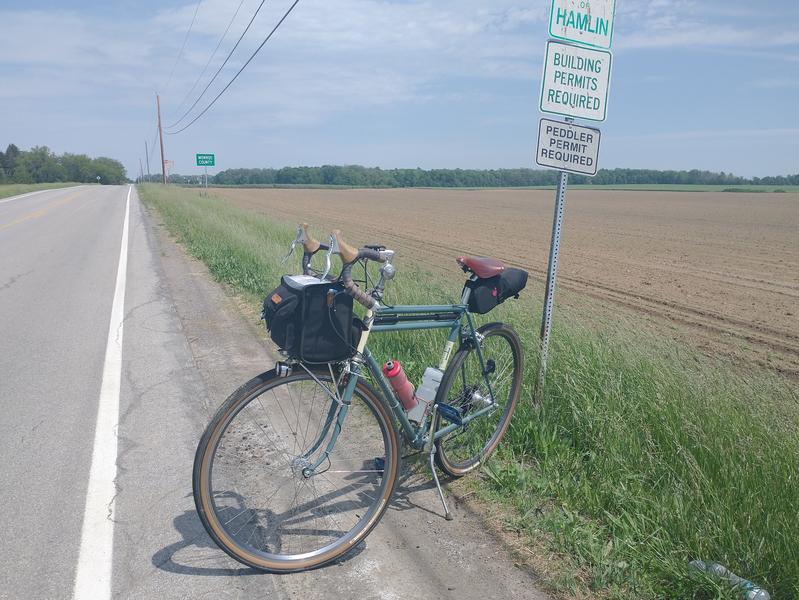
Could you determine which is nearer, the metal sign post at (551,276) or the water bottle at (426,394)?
the water bottle at (426,394)

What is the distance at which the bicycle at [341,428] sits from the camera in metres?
3.00

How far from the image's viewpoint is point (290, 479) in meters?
3.79

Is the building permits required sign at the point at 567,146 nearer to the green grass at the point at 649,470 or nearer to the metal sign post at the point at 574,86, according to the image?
the metal sign post at the point at 574,86

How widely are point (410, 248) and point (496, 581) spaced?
19.6 meters

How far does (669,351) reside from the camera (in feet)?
16.5

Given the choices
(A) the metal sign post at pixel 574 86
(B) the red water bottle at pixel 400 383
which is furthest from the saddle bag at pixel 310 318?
(A) the metal sign post at pixel 574 86

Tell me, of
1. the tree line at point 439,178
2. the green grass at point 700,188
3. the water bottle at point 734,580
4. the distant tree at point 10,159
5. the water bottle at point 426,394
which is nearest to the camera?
the water bottle at point 734,580

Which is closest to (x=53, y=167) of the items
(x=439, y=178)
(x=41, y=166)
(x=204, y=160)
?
(x=41, y=166)

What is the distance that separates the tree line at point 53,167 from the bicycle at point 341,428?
145 metres

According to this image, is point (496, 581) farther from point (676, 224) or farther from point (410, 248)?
point (676, 224)

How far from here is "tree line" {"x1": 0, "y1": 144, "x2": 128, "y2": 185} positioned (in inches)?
5285

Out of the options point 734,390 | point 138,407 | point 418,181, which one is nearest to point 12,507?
point 138,407

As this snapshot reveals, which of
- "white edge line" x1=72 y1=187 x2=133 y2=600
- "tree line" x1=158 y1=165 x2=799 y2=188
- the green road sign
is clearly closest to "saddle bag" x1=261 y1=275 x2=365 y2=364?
"white edge line" x1=72 y1=187 x2=133 y2=600

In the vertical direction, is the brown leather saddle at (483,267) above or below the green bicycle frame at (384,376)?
above
